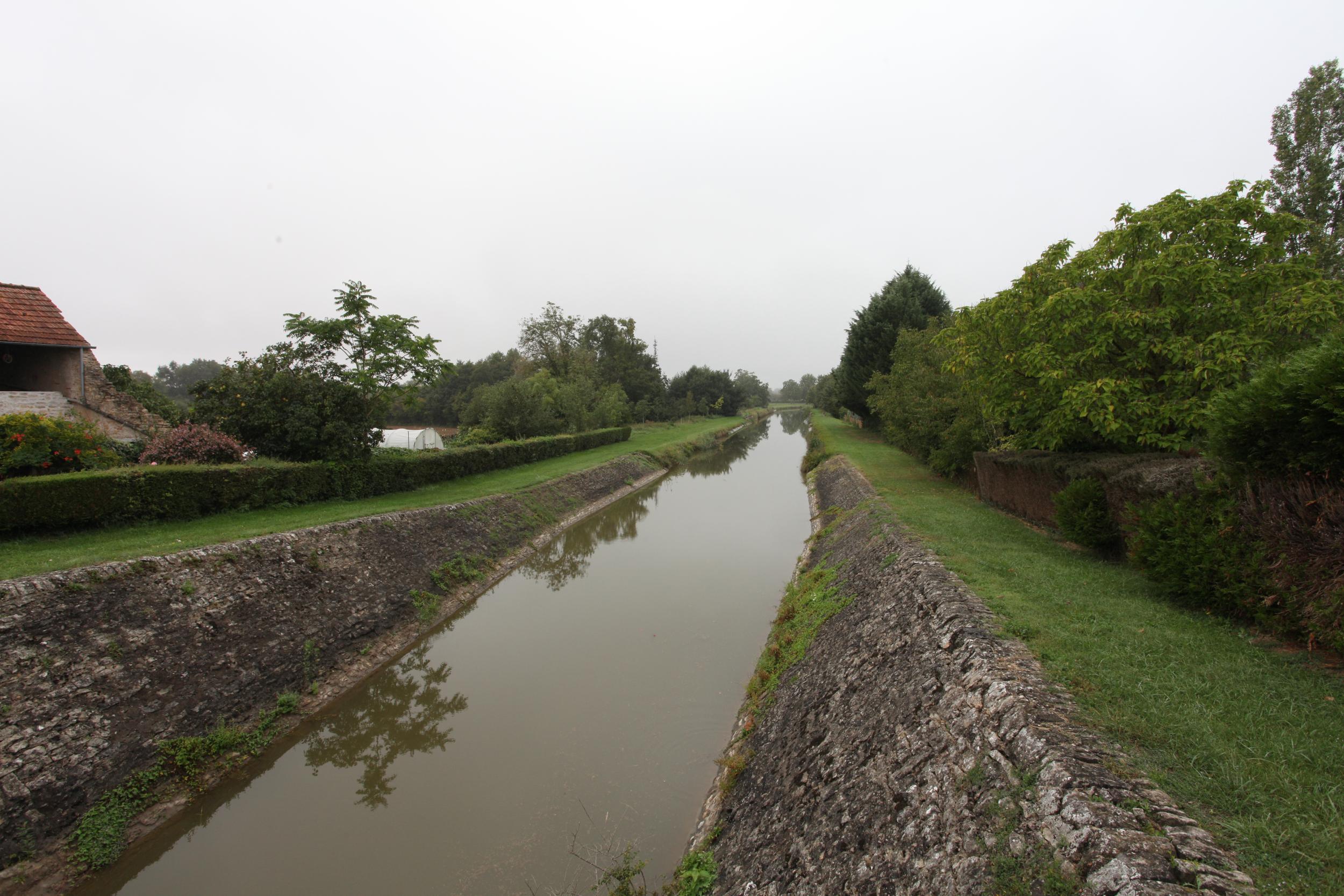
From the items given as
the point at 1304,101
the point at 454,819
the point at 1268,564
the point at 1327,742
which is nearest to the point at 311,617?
the point at 454,819

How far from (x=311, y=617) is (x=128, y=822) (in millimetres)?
3245

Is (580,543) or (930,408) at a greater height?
(930,408)

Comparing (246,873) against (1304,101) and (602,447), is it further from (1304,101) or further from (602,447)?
(1304,101)

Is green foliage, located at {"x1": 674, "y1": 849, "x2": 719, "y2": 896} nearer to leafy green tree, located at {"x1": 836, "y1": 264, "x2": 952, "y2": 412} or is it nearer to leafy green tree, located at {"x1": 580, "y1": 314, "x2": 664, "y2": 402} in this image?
leafy green tree, located at {"x1": 836, "y1": 264, "x2": 952, "y2": 412}

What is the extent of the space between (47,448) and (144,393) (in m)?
11.4

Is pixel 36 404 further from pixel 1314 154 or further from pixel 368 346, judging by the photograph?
pixel 1314 154

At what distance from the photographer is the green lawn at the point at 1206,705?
2.47 m

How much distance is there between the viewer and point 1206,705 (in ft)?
11.8

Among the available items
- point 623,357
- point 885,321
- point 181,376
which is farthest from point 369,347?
point 181,376

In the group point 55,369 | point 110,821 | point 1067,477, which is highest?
point 55,369

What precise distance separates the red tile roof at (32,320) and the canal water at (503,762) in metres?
12.5

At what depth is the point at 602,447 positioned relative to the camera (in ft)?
110

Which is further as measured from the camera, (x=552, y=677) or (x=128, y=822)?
(x=552, y=677)

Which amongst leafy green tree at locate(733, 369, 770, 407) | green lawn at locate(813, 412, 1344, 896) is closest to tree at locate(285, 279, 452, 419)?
green lawn at locate(813, 412, 1344, 896)
